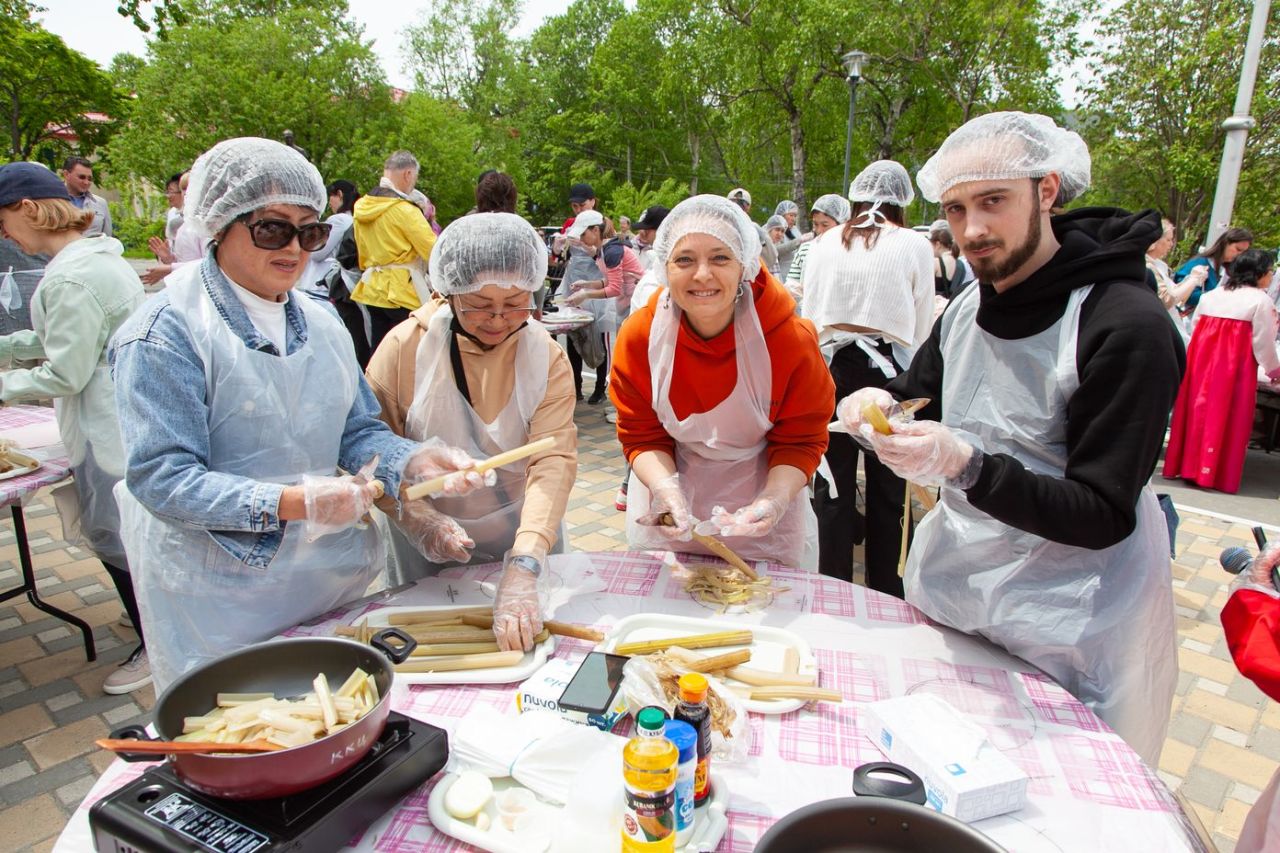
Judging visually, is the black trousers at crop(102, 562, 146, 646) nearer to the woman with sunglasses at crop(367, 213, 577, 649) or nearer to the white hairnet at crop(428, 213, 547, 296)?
the woman with sunglasses at crop(367, 213, 577, 649)

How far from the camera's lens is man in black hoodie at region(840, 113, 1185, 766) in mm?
1432

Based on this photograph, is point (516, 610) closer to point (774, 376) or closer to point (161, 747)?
point (161, 747)

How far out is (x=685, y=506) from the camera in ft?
6.94

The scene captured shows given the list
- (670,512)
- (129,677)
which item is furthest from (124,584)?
(670,512)

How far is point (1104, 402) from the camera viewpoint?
145cm

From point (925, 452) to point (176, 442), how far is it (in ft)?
5.30

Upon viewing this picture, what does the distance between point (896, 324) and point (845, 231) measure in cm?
59

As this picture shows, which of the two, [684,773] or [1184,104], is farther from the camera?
[1184,104]

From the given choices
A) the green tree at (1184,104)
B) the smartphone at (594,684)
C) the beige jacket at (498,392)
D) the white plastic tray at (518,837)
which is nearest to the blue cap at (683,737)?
the white plastic tray at (518,837)

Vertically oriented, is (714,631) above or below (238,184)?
below

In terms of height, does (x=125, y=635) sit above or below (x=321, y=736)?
below

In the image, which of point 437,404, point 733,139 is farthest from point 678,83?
point 437,404

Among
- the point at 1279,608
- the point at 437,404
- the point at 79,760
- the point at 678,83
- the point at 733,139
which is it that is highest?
the point at 678,83

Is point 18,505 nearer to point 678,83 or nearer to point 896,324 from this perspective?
point 896,324
